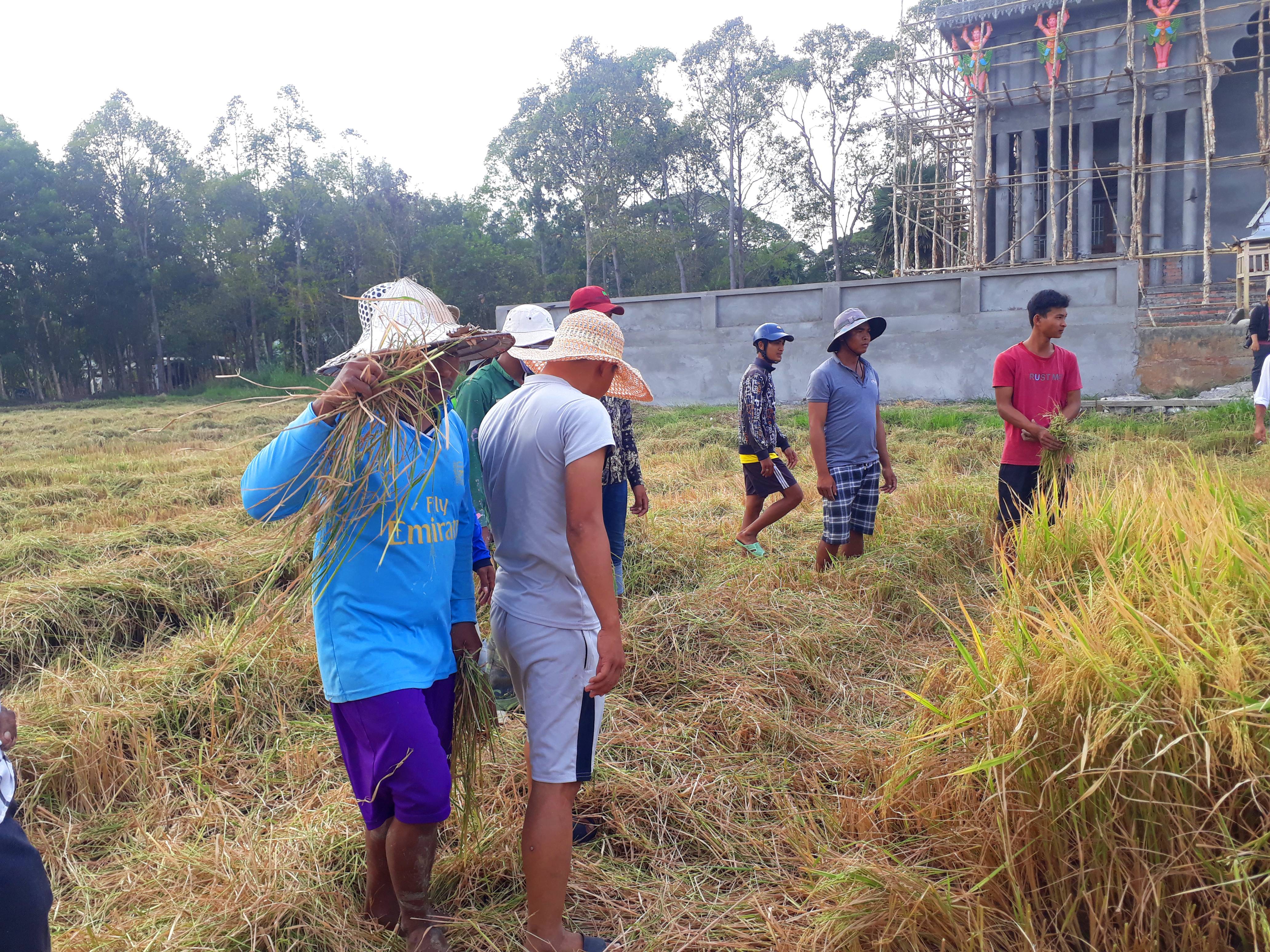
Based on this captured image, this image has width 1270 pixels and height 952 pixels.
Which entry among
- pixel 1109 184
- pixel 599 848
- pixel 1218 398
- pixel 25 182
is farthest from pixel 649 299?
pixel 25 182

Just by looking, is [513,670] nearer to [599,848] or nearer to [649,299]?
[599,848]

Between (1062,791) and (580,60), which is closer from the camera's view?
(1062,791)

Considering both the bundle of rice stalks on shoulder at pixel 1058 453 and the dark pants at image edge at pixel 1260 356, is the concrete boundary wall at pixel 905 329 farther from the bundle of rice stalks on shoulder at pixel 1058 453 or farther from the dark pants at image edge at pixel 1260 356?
the bundle of rice stalks on shoulder at pixel 1058 453

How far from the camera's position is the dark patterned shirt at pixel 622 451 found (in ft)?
13.6

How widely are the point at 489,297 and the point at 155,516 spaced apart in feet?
86.7

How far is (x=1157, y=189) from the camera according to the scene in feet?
61.0

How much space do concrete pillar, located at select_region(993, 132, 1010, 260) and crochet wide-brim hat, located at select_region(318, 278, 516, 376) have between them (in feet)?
66.2

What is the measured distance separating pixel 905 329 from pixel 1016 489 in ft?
37.6

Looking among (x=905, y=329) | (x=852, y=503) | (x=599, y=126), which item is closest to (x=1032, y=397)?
(x=852, y=503)

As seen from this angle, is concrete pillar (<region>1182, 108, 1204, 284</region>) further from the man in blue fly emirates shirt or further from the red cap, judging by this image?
the man in blue fly emirates shirt

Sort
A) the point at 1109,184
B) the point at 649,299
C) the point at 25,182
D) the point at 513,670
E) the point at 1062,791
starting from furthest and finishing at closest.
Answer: the point at 25,182 < the point at 1109,184 < the point at 649,299 < the point at 513,670 < the point at 1062,791

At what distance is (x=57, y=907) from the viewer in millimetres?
2477

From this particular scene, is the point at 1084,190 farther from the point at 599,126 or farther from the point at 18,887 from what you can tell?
the point at 18,887

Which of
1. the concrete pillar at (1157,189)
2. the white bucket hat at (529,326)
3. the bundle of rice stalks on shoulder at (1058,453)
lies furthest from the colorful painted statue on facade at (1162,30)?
the white bucket hat at (529,326)
